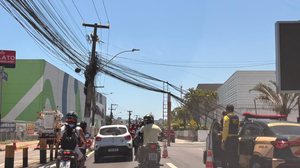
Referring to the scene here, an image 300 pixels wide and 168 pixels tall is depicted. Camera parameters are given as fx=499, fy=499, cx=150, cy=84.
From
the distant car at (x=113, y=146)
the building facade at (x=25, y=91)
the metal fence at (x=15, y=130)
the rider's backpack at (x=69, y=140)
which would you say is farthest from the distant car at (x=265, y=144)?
the building facade at (x=25, y=91)

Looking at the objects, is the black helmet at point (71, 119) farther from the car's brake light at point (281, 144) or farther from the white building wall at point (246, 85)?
the white building wall at point (246, 85)

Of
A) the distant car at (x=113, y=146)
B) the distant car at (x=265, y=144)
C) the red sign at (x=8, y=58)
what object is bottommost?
the distant car at (x=113, y=146)

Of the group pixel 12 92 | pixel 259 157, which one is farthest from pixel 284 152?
pixel 12 92

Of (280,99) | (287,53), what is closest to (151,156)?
(287,53)

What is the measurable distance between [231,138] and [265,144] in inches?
74.7

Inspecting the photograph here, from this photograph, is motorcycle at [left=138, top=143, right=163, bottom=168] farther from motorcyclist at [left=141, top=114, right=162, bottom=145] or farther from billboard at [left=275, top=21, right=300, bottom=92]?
billboard at [left=275, top=21, right=300, bottom=92]

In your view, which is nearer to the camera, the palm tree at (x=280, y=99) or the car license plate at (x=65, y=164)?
the car license plate at (x=65, y=164)

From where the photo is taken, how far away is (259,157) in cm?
1108

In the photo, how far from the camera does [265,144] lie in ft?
35.6

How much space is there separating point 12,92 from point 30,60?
4.39 metres

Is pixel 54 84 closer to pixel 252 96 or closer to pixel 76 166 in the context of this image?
pixel 252 96

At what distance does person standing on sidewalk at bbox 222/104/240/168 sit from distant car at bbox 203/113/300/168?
0.14 m

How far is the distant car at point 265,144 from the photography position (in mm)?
10234

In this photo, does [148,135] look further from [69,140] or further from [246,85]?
[246,85]
